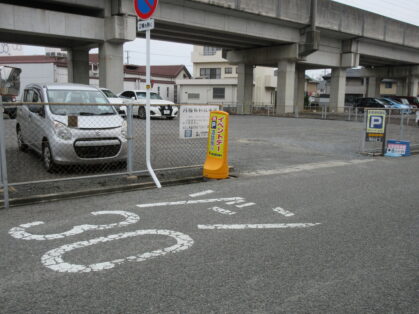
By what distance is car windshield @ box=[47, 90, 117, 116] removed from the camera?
27.4 feet

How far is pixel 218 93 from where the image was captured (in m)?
52.5

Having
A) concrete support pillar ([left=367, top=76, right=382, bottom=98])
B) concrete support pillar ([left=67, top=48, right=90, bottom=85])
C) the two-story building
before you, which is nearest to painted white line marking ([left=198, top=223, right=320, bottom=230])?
concrete support pillar ([left=67, top=48, right=90, bottom=85])

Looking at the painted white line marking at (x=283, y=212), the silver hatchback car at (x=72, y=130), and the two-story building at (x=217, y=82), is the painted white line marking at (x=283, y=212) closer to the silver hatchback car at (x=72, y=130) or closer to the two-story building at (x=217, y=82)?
the silver hatchback car at (x=72, y=130)

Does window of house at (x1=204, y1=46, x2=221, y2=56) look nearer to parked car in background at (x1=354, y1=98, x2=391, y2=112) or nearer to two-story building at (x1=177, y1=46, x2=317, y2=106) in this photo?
two-story building at (x1=177, y1=46, x2=317, y2=106)

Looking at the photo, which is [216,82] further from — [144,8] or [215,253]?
[215,253]

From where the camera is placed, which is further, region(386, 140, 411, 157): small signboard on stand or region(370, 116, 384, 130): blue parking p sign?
region(386, 140, 411, 157): small signboard on stand

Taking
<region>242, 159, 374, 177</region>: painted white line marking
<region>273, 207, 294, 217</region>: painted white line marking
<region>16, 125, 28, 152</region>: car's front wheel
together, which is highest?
<region>16, 125, 28, 152</region>: car's front wheel

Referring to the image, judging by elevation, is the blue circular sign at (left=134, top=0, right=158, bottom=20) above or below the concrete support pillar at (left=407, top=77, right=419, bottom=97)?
below

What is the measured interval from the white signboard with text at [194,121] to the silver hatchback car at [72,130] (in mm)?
1317

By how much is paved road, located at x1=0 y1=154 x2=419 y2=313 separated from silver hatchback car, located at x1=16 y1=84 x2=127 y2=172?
1609 millimetres

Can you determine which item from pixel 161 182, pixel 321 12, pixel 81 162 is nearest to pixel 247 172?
pixel 161 182

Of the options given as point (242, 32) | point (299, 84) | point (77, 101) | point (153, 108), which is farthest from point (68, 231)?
point (299, 84)

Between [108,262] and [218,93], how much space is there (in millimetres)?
49553

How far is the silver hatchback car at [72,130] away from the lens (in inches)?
301
